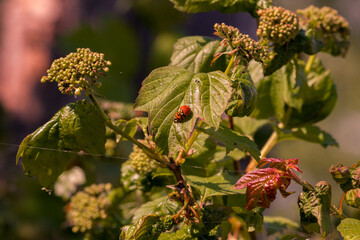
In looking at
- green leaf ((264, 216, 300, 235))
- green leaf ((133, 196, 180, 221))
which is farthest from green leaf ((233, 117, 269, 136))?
green leaf ((133, 196, 180, 221))

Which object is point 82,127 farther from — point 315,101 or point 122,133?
point 315,101

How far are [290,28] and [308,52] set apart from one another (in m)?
0.08

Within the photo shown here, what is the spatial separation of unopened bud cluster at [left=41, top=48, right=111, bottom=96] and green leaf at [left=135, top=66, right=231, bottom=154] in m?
0.07

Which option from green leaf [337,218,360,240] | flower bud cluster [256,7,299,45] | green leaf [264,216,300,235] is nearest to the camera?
green leaf [337,218,360,240]

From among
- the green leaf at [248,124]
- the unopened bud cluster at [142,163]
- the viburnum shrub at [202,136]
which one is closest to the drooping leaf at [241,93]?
the viburnum shrub at [202,136]

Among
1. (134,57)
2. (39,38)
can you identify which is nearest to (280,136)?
(134,57)

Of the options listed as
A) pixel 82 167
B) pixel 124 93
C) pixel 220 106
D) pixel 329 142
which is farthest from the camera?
pixel 124 93

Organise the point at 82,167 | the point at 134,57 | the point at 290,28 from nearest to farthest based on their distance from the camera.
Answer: the point at 290,28 → the point at 82,167 → the point at 134,57

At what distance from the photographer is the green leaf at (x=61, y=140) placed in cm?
61

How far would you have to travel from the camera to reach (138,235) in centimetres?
60

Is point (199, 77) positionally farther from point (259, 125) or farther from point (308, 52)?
point (259, 125)

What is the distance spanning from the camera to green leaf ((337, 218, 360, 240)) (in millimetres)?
534

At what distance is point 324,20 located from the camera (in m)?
0.79

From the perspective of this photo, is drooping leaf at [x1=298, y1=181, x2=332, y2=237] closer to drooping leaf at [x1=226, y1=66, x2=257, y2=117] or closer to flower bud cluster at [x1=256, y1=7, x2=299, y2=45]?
drooping leaf at [x1=226, y1=66, x2=257, y2=117]
